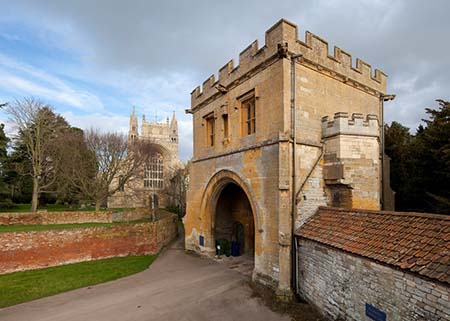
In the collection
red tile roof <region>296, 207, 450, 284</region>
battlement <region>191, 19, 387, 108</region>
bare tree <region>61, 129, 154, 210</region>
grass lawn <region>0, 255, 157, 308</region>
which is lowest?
grass lawn <region>0, 255, 157, 308</region>

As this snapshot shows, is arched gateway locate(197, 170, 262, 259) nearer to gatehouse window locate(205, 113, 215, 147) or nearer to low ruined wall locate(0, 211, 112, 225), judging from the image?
gatehouse window locate(205, 113, 215, 147)

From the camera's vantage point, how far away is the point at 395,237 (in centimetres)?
604

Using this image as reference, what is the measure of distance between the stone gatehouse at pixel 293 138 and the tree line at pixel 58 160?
18578 millimetres

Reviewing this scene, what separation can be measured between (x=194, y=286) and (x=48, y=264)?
26.7ft

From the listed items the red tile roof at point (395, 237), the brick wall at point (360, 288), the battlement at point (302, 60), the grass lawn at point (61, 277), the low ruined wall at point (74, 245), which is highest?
the battlement at point (302, 60)

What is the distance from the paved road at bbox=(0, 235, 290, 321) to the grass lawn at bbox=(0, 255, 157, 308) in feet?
1.84

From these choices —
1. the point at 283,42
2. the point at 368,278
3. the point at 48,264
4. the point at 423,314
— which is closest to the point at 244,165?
the point at 283,42

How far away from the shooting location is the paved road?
8109mm

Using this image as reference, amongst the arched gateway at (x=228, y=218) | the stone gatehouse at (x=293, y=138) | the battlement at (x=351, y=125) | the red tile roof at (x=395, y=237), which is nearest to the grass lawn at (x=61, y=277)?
the arched gateway at (x=228, y=218)

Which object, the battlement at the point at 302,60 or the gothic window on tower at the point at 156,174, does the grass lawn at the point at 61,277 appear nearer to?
the battlement at the point at 302,60

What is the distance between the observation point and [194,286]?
1045 centimetres

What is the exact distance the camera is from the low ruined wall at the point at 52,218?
56.5 ft

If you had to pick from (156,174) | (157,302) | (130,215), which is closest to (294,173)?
(157,302)

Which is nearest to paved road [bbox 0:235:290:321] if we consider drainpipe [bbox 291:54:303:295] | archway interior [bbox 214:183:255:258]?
drainpipe [bbox 291:54:303:295]
